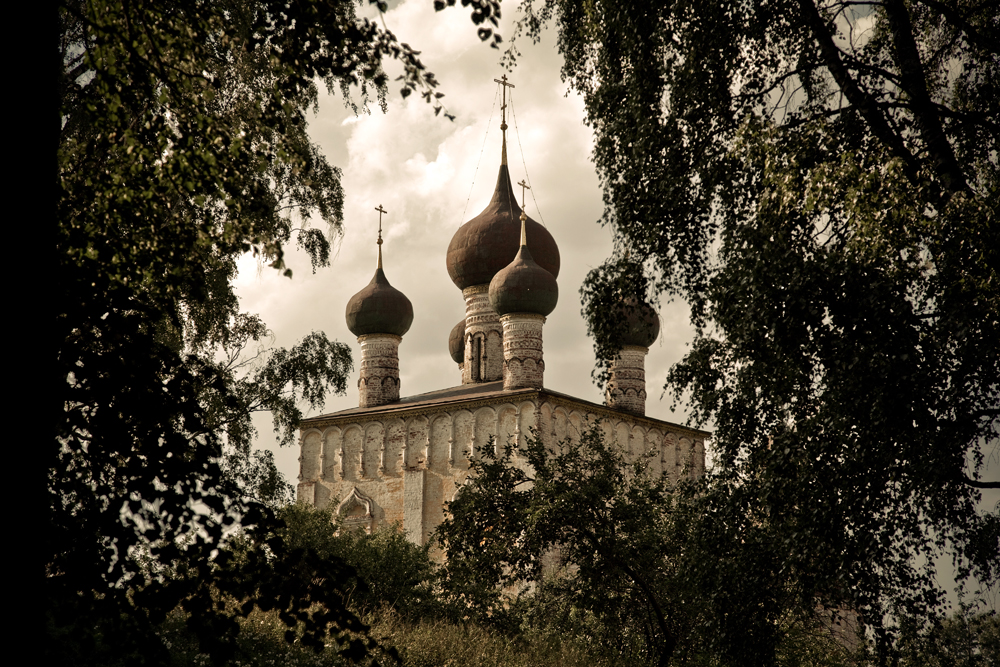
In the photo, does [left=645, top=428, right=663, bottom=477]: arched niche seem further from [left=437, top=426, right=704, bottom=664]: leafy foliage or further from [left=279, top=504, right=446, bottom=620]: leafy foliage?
[left=437, top=426, right=704, bottom=664]: leafy foliage

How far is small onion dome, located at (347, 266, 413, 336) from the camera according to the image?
28.0 m

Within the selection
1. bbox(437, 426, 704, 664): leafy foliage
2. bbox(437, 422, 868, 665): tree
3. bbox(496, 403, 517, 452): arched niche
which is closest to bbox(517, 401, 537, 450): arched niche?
bbox(496, 403, 517, 452): arched niche

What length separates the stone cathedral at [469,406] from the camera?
23797 millimetres

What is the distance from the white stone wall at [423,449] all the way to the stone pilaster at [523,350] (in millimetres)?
693

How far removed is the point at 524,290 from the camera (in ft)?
79.8

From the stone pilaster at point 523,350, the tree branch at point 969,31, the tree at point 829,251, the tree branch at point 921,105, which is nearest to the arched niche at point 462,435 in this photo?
the stone pilaster at point 523,350

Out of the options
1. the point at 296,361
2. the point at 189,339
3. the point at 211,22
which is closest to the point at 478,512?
the point at 189,339

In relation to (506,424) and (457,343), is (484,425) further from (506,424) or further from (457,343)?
(457,343)

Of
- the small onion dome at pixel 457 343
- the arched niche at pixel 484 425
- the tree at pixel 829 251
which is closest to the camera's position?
the tree at pixel 829 251

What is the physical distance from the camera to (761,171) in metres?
7.71

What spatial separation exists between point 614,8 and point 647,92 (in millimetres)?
761

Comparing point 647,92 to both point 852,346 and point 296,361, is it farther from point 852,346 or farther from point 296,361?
point 296,361

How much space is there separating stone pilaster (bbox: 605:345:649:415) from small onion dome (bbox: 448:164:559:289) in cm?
376

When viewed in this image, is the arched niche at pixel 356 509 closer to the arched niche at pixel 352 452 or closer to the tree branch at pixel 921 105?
Answer: the arched niche at pixel 352 452
